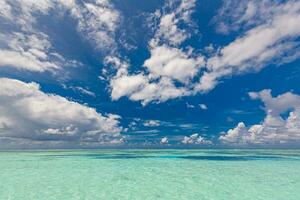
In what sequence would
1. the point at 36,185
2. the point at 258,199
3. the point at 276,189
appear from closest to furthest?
the point at 258,199 < the point at 276,189 < the point at 36,185

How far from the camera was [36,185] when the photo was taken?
12102mm

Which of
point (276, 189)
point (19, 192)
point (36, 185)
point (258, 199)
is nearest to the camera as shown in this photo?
point (258, 199)

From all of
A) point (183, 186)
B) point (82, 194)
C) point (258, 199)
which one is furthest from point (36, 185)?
point (258, 199)

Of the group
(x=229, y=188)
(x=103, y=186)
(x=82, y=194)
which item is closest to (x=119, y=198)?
(x=82, y=194)

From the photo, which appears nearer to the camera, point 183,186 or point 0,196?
point 0,196

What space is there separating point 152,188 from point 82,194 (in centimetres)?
355

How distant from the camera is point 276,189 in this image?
37.3ft

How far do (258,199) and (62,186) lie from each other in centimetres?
965

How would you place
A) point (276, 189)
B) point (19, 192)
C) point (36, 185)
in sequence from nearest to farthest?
point (19, 192) → point (276, 189) → point (36, 185)

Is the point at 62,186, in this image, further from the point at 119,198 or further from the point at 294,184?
the point at 294,184

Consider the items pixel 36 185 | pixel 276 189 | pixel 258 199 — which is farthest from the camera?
pixel 36 185

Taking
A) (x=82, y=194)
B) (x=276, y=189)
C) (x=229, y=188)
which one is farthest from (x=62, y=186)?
(x=276, y=189)

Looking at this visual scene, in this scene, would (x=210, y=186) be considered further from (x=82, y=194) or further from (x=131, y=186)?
(x=82, y=194)

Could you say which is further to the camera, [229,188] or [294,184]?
[294,184]
